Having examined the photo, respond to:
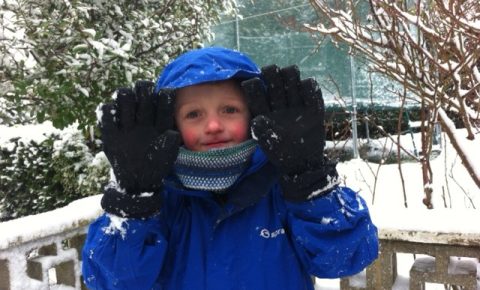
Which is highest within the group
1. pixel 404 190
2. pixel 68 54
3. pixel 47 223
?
pixel 68 54

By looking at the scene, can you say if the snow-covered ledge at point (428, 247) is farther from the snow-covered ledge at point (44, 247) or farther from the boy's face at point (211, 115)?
the snow-covered ledge at point (44, 247)

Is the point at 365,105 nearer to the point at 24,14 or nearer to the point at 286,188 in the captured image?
the point at 24,14

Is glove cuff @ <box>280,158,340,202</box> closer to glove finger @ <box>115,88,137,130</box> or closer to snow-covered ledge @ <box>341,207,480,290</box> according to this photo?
glove finger @ <box>115,88,137,130</box>

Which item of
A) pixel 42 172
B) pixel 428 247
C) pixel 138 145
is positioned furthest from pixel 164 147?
pixel 42 172

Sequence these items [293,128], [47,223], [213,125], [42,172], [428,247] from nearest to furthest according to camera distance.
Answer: [293,128] → [213,125] → [428,247] → [47,223] → [42,172]

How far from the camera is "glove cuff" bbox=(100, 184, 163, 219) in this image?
120 centimetres

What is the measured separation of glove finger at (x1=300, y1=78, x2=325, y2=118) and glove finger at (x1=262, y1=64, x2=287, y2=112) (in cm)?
5

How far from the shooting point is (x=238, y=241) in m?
1.31

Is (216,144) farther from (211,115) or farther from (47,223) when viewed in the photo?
(47,223)

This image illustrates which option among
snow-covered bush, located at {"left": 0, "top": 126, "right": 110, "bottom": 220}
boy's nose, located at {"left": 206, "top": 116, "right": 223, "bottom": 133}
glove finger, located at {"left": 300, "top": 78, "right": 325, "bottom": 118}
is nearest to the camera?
glove finger, located at {"left": 300, "top": 78, "right": 325, "bottom": 118}

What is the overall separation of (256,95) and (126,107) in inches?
12.3

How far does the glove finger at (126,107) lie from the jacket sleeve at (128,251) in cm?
24

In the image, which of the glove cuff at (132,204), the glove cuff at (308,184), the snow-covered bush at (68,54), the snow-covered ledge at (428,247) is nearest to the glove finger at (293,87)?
the glove cuff at (308,184)

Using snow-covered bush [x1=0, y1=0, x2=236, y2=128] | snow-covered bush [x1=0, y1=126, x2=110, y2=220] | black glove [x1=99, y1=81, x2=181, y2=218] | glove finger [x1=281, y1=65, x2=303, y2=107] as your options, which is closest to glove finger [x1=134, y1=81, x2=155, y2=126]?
black glove [x1=99, y1=81, x2=181, y2=218]
